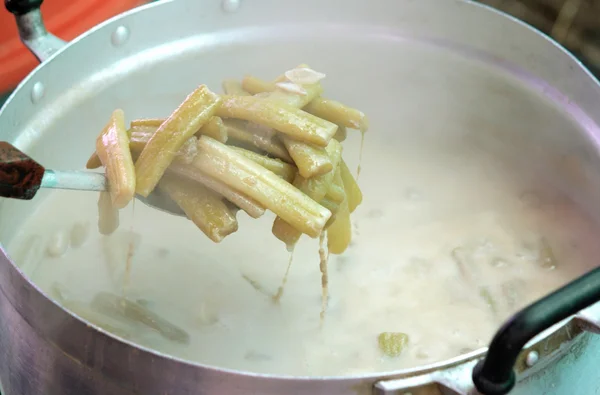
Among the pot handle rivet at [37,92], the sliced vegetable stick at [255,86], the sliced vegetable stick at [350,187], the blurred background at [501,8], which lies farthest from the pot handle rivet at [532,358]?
the blurred background at [501,8]

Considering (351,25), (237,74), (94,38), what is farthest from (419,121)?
(94,38)

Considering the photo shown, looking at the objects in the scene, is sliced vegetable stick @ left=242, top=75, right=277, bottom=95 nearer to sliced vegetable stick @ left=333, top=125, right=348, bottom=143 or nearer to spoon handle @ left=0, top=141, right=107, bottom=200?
sliced vegetable stick @ left=333, top=125, right=348, bottom=143

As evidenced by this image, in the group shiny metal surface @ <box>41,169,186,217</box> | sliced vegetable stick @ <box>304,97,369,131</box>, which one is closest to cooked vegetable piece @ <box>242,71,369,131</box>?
sliced vegetable stick @ <box>304,97,369,131</box>

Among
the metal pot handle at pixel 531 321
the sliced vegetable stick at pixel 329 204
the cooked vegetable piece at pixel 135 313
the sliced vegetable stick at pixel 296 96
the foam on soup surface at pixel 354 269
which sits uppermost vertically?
the metal pot handle at pixel 531 321

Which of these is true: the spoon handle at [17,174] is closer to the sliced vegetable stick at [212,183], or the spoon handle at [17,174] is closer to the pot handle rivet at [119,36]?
the sliced vegetable stick at [212,183]

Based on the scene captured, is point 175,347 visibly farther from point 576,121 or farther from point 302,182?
point 576,121

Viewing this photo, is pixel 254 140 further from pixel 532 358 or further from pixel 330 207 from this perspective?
pixel 532 358
